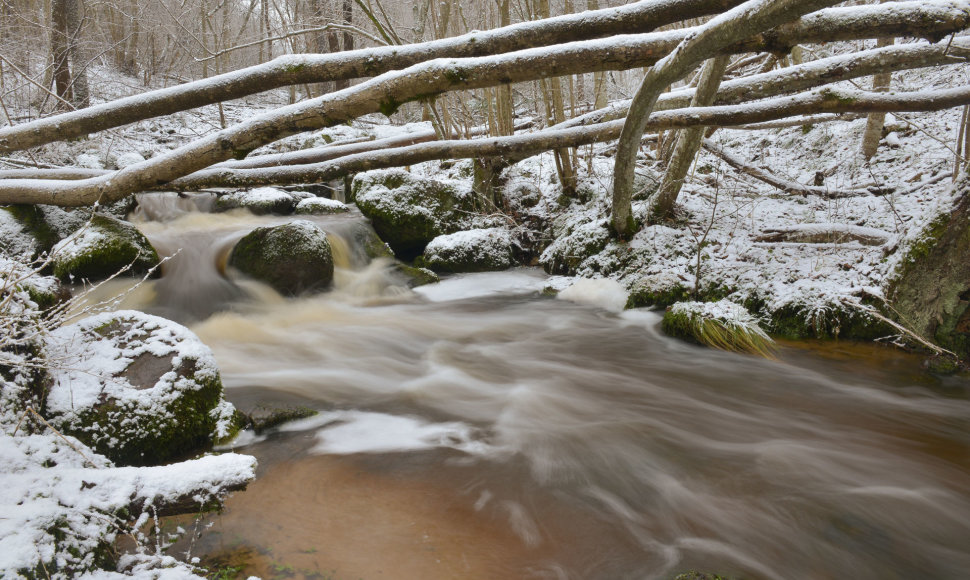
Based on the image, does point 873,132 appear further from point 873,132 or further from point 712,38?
point 712,38

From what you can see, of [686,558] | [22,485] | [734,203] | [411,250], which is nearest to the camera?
[22,485]

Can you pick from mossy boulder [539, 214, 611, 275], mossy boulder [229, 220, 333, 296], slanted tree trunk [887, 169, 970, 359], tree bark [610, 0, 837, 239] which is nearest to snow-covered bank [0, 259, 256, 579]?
tree bark [610, 0, 837, 239]

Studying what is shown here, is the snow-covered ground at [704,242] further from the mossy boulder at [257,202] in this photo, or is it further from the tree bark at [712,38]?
the mossy boulder at [257,202]

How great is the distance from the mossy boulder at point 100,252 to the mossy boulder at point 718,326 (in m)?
6.30

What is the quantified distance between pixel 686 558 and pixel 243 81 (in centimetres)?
413

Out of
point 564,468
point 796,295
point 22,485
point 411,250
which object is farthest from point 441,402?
point 411,250

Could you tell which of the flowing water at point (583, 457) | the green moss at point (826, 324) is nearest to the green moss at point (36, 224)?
the flowing water at point (583, 457)

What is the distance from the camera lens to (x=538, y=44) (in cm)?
342

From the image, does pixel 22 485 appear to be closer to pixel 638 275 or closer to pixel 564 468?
pixel 564 468

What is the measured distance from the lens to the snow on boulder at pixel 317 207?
10180mm

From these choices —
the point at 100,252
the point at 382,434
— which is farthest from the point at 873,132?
the point at 100,252

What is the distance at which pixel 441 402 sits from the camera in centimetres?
431

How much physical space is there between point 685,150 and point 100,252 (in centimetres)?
736

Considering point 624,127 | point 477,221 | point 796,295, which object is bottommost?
point 796,295
